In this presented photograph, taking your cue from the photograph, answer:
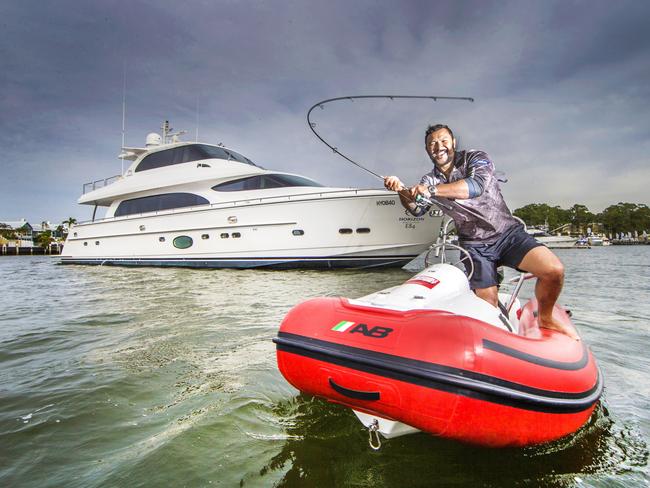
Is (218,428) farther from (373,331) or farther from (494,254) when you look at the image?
(494,254)

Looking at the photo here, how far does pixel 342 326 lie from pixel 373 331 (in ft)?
0.56

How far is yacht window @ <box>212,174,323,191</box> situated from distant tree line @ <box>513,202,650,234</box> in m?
91.4

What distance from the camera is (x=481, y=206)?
2.50 m

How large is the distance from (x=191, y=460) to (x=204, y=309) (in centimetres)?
395

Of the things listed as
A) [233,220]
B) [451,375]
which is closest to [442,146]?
[451,375]

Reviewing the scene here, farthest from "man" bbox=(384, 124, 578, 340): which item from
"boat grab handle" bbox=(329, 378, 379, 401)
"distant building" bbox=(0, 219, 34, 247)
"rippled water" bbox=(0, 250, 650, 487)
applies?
"distant building" bbox=(0, 219, 34, 247)

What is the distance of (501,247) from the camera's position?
2.49 meters

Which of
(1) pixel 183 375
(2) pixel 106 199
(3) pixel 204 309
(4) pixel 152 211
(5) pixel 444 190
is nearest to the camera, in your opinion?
(5) pixel 444 190

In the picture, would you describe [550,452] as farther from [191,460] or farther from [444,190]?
[191,460]

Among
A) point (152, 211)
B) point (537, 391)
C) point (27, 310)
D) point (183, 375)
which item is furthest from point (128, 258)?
point (537, 391)

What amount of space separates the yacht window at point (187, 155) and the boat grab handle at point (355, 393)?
1408 centimetres

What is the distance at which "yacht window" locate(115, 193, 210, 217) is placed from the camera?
13664 mm

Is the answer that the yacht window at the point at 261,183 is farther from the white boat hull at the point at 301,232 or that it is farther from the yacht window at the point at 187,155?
the yacht window at the point at 187,155

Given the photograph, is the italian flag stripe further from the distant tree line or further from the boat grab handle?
the distant tree line
